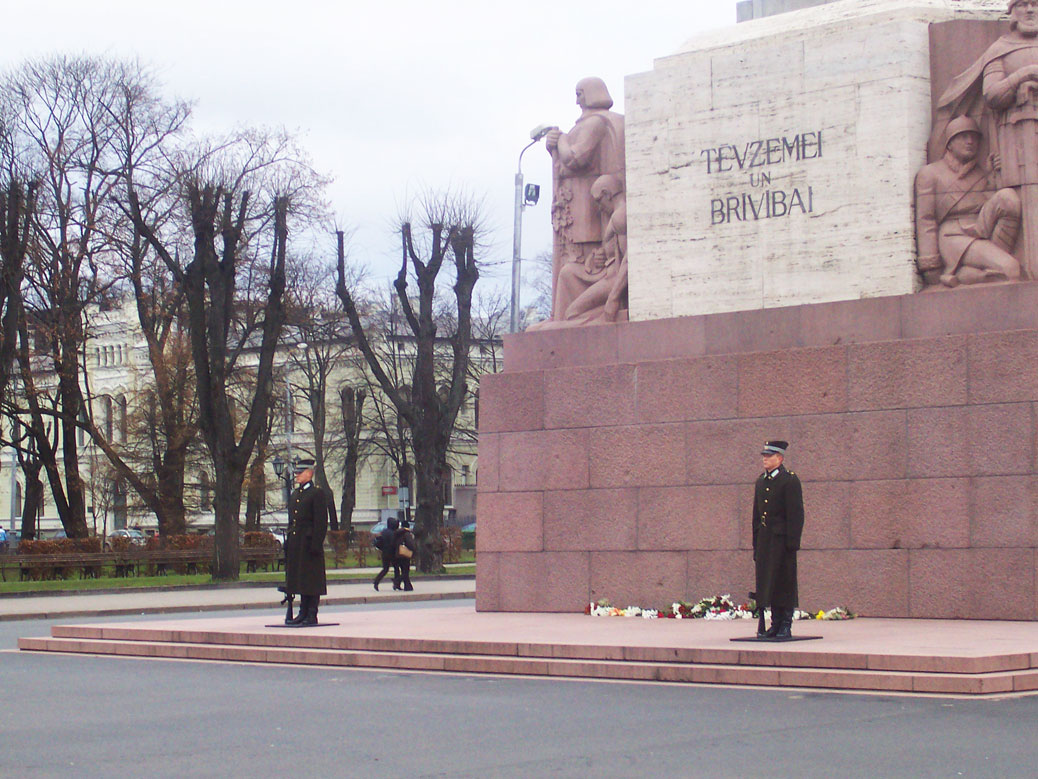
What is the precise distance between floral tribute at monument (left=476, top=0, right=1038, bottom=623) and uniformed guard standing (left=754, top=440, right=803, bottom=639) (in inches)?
10.4

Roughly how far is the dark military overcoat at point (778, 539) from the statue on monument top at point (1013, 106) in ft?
12.9

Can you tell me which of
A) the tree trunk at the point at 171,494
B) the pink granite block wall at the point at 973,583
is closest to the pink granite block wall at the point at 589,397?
the pink granite block wall at the point at 973,583

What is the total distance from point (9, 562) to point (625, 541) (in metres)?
25.8

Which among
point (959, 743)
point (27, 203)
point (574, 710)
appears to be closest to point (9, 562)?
point (27, 203)

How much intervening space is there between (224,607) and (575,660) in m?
15.6

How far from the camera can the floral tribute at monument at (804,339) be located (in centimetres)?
1471

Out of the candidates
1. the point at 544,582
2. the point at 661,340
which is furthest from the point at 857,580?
the point at 544,582

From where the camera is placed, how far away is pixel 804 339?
627 inches

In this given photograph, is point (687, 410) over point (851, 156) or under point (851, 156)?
under

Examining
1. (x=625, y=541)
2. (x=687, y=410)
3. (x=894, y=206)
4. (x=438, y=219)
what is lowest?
(x=625, y=541)

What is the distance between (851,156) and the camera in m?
16.0

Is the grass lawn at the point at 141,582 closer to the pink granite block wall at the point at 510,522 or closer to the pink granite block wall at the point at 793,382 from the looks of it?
the pink granite block wall at the point at 510,522

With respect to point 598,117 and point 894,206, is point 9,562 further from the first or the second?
point 894,206

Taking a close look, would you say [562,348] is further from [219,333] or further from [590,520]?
[219,333]
